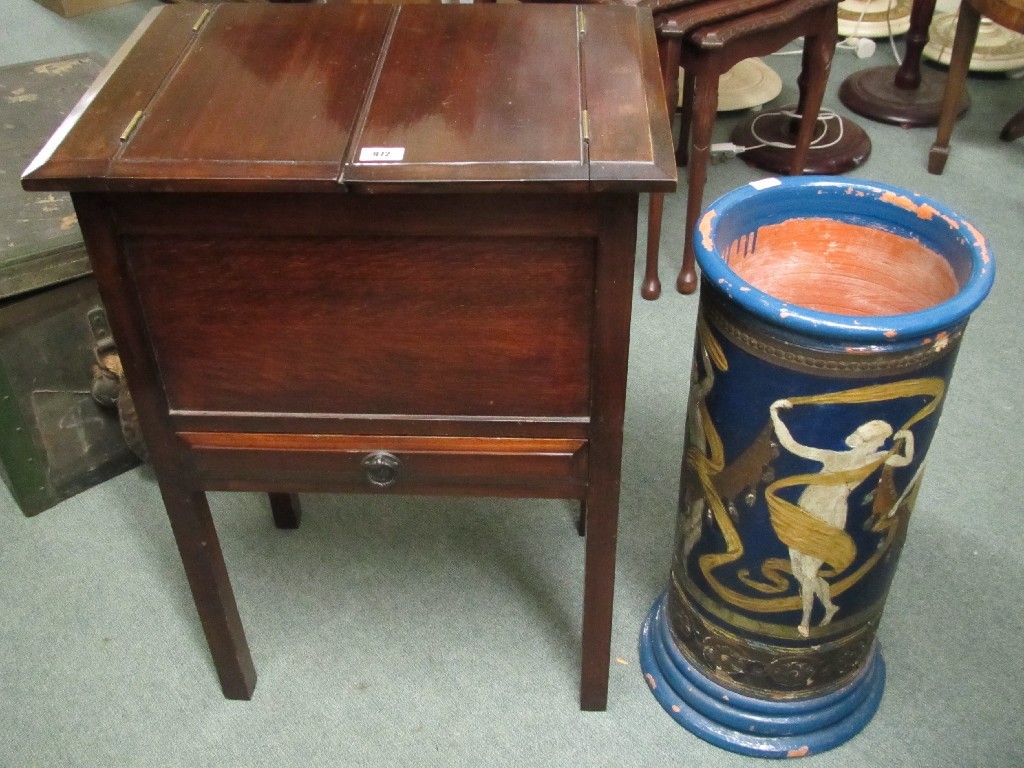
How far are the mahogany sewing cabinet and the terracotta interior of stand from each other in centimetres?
32

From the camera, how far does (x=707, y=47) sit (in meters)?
1.96

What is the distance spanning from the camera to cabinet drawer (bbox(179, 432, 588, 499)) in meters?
1.21

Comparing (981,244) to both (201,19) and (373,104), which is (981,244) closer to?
(373,104)

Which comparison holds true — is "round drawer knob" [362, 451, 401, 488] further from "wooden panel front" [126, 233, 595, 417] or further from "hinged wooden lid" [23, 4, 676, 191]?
"hinged wooden lid" [23, 4, 676, 191]

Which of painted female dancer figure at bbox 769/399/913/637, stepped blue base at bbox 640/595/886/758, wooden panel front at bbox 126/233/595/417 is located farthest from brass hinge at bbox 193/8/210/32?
stepped blue base at bbox 640/595/886/758

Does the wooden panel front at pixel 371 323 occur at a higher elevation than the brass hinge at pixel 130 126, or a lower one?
lower

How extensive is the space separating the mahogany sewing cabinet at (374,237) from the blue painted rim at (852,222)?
158 mm

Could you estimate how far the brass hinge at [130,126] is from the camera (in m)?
1.05

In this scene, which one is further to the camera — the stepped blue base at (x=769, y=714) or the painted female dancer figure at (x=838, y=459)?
the stepped blue base at (x=769, y=714)

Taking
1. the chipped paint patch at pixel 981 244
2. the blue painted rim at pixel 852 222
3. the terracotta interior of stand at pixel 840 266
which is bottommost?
the terracotta interior of stand at pixel 840 266

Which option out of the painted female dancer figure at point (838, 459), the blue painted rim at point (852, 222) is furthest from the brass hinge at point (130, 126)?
the painted female dancer figure at point (838, 459)

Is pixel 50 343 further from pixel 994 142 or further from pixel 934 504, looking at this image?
pixel 994 142

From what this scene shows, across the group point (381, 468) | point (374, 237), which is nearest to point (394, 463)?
point (381, 468)

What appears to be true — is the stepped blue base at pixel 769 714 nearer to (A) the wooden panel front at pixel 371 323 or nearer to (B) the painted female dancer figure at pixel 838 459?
(B) the painted female dancer figure at pixel 838 459
